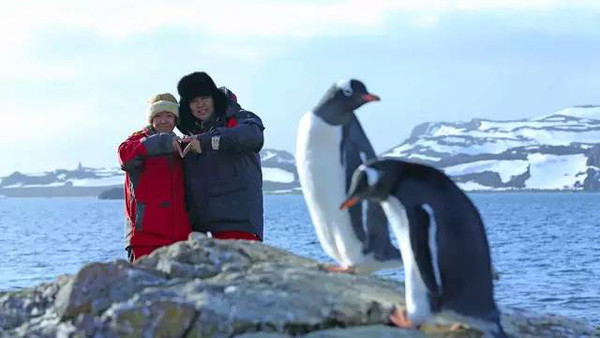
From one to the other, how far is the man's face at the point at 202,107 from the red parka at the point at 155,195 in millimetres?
325

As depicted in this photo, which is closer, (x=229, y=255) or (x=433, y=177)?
(x=433, y=177)

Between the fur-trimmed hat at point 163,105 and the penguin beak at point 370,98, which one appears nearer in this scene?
the penguin beak at point 370,98

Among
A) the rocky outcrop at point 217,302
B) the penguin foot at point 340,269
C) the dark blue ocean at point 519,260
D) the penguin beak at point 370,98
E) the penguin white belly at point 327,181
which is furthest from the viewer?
the dark blue ocean at point 519,260

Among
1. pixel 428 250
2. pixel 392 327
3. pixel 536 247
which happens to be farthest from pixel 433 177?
pixel 536 247

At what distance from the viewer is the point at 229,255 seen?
592 cm

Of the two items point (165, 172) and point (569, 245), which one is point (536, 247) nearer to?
point (569, 245)

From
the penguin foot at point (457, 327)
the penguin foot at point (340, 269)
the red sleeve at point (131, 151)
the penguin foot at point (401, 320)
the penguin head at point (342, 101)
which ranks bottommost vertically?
the penguin foot at point (457, 327)

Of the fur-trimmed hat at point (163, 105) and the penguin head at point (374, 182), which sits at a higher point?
the fur-trimmed hat at point (163, 105)

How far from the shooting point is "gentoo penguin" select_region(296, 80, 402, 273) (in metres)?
5.55

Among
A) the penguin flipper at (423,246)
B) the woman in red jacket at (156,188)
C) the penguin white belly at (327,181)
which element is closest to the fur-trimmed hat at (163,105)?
the woman in red jacket at (156,188)

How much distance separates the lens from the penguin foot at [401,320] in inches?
200

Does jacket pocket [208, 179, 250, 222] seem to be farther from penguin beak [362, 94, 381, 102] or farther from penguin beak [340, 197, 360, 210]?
penguin beak [340, 197, 360, 210]

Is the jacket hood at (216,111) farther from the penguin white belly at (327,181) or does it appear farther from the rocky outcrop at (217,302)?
the penguin white belly at (327,181)

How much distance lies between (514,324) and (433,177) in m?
1.18
